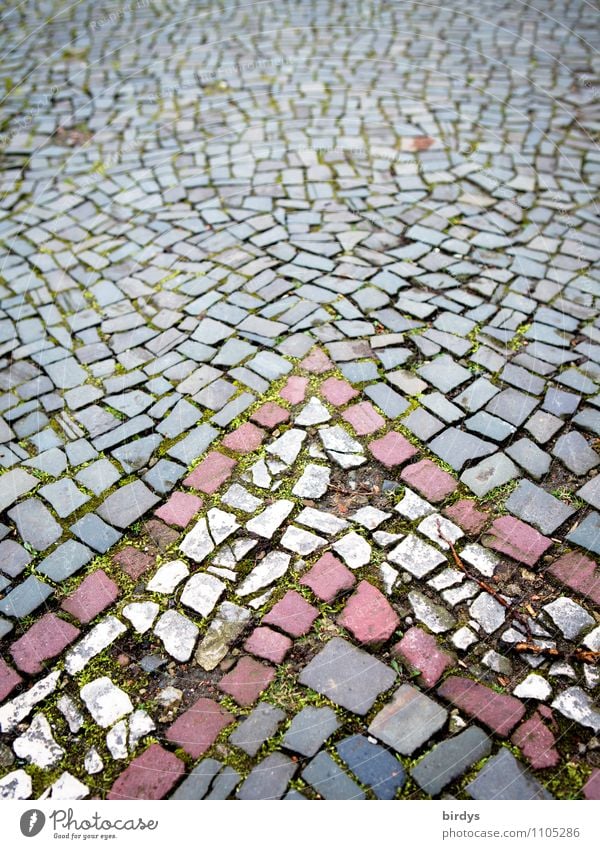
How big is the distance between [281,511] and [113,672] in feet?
3.17

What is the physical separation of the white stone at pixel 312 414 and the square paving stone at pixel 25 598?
56.0 inches

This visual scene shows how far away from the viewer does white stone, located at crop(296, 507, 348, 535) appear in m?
2.83

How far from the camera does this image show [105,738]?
2289 millimetres

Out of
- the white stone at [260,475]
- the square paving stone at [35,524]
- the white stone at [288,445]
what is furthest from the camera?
the white stone at [288,445]

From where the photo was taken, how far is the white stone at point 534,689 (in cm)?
232

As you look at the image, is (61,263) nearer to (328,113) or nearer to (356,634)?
(328,113)

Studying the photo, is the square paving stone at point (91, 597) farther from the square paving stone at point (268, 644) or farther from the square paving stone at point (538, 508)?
the square paving stone at point (538, 508)

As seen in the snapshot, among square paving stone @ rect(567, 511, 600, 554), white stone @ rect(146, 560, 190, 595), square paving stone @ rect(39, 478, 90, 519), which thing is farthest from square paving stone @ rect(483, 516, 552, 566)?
square paving stone @ rect(39, 478, 90, 519)

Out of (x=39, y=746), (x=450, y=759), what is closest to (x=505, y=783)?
(x=450, y=759)

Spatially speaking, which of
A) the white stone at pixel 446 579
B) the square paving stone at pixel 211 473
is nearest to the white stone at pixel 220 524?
the square paving stone at pixel 211 473

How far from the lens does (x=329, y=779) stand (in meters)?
2.15

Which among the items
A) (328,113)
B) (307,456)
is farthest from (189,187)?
(307,456)

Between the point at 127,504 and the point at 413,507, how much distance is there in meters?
1.35

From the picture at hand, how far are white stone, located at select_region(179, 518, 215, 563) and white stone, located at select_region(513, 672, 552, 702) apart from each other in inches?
53.5
